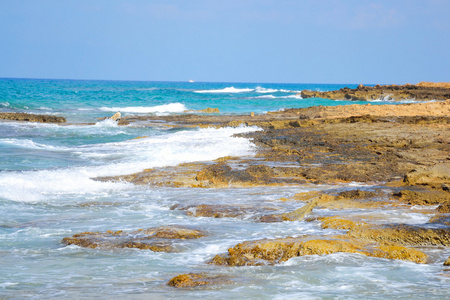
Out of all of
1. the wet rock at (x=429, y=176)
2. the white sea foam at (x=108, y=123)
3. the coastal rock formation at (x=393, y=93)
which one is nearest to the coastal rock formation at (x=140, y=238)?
the wet rock at (x=429, y=176)

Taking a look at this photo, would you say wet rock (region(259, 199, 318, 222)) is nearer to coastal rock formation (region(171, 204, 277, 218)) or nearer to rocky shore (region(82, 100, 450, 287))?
rocky shore (region(82, 100, 450, 287))

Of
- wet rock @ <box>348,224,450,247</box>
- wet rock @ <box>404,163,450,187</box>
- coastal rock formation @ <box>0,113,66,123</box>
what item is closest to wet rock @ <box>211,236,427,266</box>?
wet rock @ <box>348,224,450,247</box>

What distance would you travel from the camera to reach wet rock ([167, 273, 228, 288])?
16.4 ft

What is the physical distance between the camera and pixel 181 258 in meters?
5.92

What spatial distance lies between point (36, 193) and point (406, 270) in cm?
737

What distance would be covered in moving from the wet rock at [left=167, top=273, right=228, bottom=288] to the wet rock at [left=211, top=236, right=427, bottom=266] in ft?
1.66

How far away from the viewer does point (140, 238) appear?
657cm

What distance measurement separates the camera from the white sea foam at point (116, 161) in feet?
33.6

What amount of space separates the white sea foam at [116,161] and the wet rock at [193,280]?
5.48 meters

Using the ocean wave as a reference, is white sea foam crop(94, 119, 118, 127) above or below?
above

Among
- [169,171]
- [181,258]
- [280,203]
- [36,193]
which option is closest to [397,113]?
[169,171]

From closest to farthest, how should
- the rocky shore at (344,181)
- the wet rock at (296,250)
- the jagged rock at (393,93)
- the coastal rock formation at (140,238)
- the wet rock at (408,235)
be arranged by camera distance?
the wet rock at (296,250) → the rocky shore at (344,181) → the wet rock at (408,235) → the coastal rock formation at (140,238) → the jagged rock at (393,93)

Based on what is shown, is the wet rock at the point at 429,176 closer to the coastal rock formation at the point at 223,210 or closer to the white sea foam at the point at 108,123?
the coastal rock formation at the point at 223,210

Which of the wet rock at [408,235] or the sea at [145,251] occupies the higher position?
the wet rock at [408,235]
